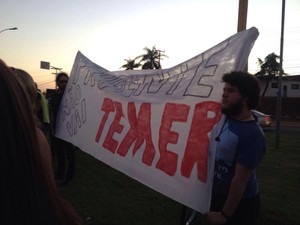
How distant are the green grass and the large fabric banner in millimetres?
816

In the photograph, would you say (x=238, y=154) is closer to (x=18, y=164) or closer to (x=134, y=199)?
(x=18, y=164)

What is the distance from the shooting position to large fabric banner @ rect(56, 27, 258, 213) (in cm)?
299

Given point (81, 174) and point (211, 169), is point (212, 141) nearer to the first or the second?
point (211, 169)

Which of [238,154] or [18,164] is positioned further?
[238,154]

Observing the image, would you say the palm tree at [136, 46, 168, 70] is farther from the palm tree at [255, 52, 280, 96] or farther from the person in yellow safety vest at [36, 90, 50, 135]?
the person in yellow safety vest at [36, 90, 50, 135]

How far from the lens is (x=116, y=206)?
17.6 feet

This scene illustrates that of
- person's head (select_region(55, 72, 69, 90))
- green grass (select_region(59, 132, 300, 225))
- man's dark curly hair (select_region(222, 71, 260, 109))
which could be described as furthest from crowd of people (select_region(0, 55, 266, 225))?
person's head (select_region(55, 72, 69, 90))

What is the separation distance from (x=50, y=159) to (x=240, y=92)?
1266 millimetres

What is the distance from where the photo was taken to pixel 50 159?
202 cm

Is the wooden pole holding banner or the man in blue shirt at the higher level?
the wooden pole holding banner

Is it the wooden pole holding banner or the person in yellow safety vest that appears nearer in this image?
the wooden pole holding banner

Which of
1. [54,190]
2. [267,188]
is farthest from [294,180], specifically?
[54,190]

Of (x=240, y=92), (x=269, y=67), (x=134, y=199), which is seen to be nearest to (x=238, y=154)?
(x=240, y=92)

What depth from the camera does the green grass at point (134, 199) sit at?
495 centimetres
